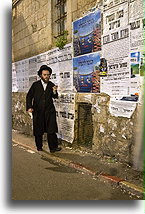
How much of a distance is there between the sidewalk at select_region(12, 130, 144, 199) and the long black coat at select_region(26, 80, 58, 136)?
0.55m

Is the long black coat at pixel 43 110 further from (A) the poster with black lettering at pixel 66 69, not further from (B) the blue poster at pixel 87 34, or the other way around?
(B) the blue poster at pixel 87 34

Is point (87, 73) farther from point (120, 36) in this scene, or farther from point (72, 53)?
point (120, 36)

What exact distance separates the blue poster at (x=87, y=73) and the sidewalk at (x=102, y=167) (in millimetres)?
1357

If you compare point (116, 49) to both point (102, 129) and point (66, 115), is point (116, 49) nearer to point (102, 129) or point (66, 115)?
point (102, 129)

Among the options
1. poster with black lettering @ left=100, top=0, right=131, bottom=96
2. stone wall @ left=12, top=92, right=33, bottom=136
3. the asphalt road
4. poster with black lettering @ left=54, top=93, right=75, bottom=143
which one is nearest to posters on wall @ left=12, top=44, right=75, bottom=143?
poster with black lettering @ left=54, top=93, right=75, bottom=143

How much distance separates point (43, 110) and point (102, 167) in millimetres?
2050

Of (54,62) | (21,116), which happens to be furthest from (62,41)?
(21,116)

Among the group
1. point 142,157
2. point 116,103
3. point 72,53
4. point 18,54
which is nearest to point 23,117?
point 18,54

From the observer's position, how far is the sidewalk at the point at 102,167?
3.87 m

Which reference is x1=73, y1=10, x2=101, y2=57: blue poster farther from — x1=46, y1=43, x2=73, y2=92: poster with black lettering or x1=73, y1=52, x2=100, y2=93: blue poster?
x1=46, y1=43, x2=73, y2=92: poster with black lettering

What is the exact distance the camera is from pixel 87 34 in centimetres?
566

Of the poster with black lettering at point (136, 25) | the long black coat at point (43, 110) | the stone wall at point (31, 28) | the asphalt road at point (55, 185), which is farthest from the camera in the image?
the stone wall at point (31, 28)

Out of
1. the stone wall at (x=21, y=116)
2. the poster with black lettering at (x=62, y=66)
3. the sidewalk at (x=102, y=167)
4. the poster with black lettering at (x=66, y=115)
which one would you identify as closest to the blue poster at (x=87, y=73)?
the poster with black lettering at (x=62, y=66)

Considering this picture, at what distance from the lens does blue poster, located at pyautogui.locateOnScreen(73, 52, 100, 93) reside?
17.9 ft
